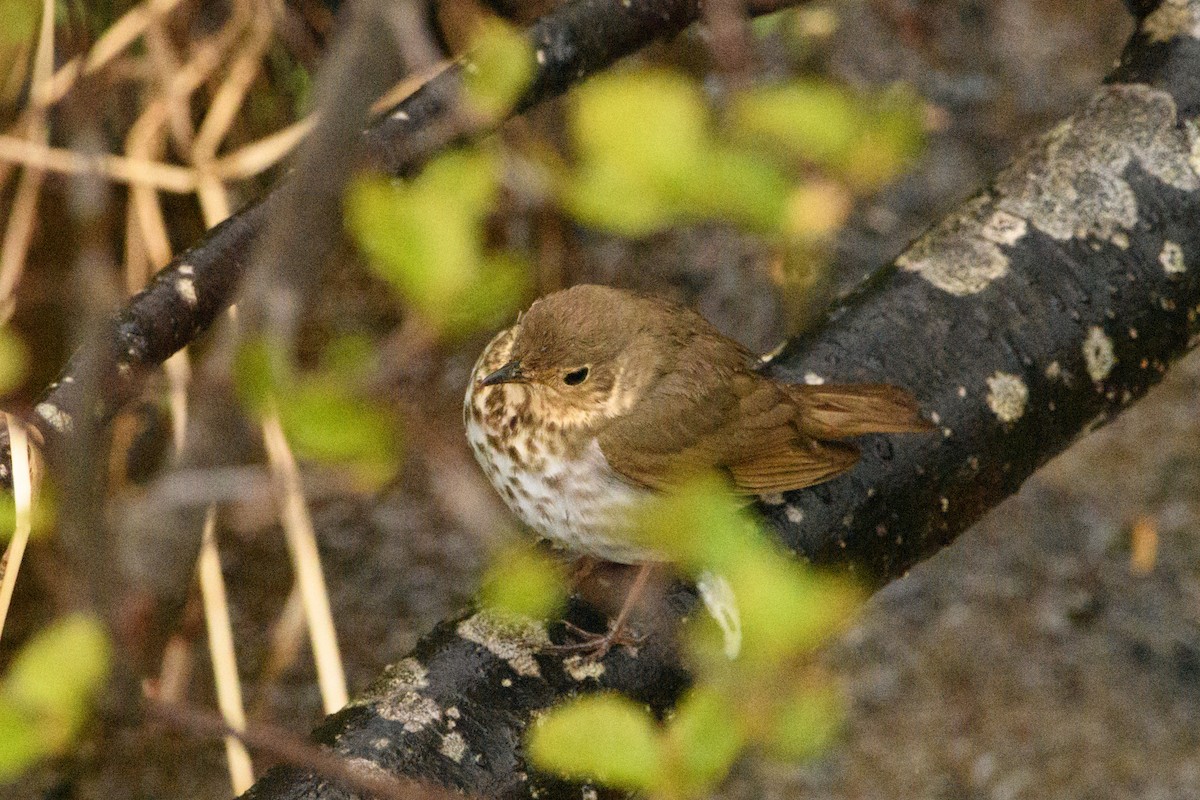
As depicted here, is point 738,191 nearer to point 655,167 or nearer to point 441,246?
point 655,167

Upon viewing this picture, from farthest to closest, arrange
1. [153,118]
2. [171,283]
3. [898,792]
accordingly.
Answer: [898,792]
[153,118]
[171,283]

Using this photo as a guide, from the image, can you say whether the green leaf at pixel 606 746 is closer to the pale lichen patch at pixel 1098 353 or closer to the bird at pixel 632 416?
the bird at pixel 632 416

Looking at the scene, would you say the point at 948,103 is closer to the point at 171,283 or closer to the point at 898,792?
the point at 898,792

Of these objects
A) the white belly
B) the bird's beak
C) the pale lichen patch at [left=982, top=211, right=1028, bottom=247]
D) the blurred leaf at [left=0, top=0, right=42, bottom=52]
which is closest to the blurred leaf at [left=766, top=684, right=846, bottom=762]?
the white belly

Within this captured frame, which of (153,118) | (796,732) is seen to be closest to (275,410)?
(796,732)

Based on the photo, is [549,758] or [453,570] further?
[453,570]

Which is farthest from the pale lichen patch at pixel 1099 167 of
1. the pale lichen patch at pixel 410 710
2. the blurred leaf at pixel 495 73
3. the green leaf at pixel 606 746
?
the green leaf at pixel 606 746

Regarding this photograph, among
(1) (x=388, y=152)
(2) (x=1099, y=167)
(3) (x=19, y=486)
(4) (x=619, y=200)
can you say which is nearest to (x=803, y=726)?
(4) (x=619, y=200)
